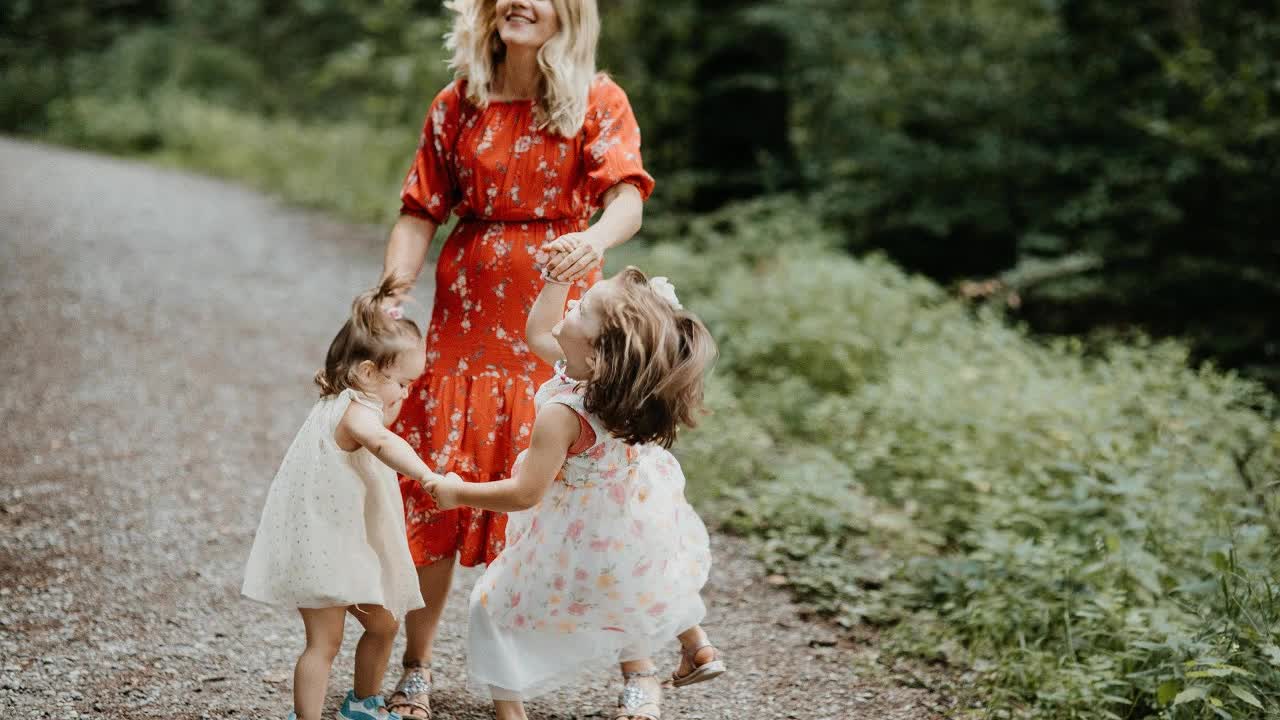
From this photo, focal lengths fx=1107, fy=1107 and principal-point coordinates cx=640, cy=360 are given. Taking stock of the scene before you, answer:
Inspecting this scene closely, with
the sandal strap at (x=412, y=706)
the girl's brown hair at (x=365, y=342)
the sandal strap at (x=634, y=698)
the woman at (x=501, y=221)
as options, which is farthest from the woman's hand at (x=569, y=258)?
the sandal strap at (x=412, y=706)

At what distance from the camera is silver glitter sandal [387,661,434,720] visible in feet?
9.36

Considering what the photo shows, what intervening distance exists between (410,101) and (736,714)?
379 inches

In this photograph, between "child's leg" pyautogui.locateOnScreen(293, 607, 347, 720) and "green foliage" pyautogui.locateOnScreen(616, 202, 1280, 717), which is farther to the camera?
"green foliage" pyautogui.locateOnScreen(616, 202, 1280, 717)

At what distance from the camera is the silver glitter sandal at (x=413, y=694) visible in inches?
112

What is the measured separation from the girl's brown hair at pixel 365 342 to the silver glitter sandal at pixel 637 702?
1.09 meters

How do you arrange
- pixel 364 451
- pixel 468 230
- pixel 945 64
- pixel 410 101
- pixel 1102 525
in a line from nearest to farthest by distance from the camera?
pixel 364 451 → pixel 468 230 → pixel 1102 525 → pixel 945 64 → pixel 410 101

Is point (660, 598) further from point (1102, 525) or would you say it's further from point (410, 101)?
point (410, 101)

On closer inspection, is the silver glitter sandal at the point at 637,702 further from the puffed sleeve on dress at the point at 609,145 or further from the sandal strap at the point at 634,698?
the puffed sleeve on dress at the point at 609,145

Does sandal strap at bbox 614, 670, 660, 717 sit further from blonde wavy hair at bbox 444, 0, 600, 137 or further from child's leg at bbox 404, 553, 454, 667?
blonde wavy hair at bbox 444, 0, 600, 137

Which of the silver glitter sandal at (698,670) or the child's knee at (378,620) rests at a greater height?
the child's knee at (378,620)

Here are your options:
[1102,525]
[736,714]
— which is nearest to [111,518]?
[736,714]

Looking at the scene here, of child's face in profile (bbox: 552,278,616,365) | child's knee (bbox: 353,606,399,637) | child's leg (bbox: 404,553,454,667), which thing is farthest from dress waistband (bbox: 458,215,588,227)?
child's knee (bbox: 353,606,399,637)

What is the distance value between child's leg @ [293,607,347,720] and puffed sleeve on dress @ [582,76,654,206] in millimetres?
1193

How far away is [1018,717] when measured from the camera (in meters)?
3.07
